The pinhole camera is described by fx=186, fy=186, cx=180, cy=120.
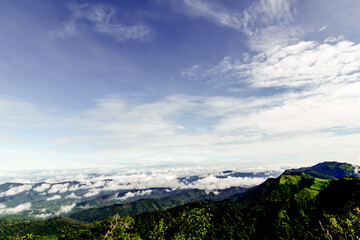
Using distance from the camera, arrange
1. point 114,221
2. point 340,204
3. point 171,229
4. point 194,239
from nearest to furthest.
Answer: point 194,239
point 171,229
point 114,221
point 340,204

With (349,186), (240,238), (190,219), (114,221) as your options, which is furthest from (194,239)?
(349,186)

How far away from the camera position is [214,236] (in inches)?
7790

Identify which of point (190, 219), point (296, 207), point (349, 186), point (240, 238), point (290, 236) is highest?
point (190, 219)

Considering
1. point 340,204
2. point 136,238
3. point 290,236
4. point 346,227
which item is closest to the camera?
point 346,227

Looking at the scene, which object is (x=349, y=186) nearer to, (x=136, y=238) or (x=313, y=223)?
(x=313, y=223)

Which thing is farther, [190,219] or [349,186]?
[349,186]

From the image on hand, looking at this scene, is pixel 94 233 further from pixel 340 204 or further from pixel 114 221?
pixel 340 204

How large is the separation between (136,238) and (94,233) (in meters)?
10.9

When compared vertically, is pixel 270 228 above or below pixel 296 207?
below

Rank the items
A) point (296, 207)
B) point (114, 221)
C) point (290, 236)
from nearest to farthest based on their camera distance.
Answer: point (114, 221) → point (290, 236) → point (296, 207)

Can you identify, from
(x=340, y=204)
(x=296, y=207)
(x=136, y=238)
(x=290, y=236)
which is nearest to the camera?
(x=136, y=238)

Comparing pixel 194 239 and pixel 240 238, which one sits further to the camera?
pixel 240 238

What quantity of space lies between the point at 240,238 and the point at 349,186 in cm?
12604

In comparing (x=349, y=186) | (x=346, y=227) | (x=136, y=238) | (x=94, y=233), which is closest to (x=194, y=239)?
(x=136, y=238)
